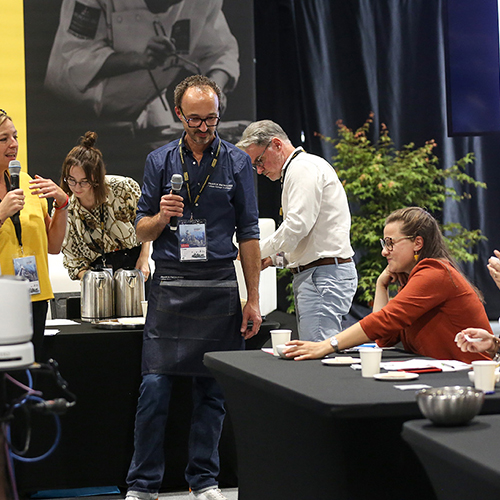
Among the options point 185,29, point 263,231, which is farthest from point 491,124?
point 185,29

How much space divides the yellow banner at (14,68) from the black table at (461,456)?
495 cm

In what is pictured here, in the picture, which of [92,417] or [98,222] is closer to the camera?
[92,417]

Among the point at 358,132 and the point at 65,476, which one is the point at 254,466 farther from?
the point at 358,132

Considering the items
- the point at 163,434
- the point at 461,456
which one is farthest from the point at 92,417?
the point at 461,456

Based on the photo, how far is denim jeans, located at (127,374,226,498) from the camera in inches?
100

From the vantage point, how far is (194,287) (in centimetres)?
258

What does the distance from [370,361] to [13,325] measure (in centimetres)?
91

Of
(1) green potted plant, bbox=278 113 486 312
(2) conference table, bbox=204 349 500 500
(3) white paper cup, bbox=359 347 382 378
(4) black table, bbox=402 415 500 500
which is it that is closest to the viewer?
(4) black table, bbox=402 415 500 500

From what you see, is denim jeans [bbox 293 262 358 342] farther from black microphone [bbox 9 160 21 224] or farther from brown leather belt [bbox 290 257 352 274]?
black microphone [bbox 9 160 21 224]

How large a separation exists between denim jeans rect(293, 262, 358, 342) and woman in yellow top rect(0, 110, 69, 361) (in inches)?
41.0

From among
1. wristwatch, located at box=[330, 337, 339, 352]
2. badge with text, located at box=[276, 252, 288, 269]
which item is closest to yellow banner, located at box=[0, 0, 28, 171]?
badge with text, located at box=[276, 252, 288, 269]

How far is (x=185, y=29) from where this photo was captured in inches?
232

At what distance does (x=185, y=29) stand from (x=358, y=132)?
217cm

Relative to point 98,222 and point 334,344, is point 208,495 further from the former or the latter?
point 98,222
